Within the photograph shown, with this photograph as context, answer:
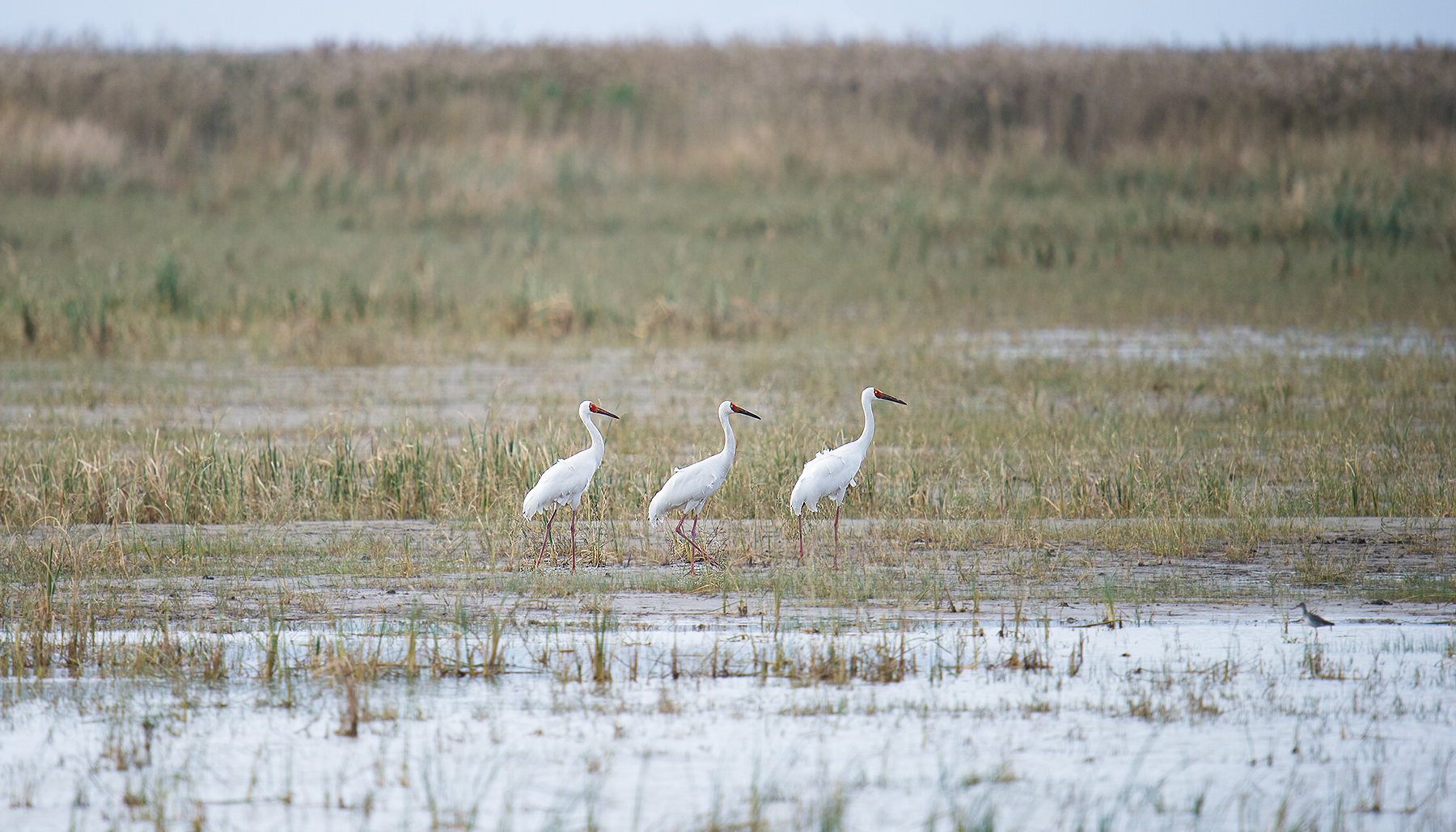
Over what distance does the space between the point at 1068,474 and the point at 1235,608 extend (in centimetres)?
247

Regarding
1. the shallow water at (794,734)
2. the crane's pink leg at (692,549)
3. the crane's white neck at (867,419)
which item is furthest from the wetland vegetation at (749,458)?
the crane's white neck at (867,419)

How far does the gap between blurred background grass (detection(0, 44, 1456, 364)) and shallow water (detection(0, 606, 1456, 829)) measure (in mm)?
9354

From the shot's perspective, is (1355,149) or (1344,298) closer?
(1344,298)

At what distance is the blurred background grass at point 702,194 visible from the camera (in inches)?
660

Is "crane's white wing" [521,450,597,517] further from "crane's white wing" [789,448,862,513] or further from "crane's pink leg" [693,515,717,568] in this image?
"crane's white wing" [789,448,862,513]

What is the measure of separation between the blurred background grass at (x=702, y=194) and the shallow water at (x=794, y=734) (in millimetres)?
9354

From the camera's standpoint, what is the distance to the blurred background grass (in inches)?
660

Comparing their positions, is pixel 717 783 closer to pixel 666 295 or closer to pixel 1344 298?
pixel 666 295

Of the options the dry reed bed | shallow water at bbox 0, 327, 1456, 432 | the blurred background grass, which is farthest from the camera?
the blurred background grass

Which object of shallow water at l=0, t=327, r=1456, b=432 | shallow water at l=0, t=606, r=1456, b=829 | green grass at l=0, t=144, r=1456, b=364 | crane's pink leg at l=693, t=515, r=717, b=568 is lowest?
shallow water at l=0, t=606, r=1456, b=829

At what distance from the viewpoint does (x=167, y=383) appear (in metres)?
12.7

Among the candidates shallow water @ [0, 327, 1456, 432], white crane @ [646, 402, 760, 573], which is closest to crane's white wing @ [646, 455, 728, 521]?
white crane @ [646, 402, 760, 573]

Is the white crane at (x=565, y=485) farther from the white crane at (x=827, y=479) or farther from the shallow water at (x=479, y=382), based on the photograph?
the shallow water at (x=479, y=382)

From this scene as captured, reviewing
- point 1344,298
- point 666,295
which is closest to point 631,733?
point 666,295
